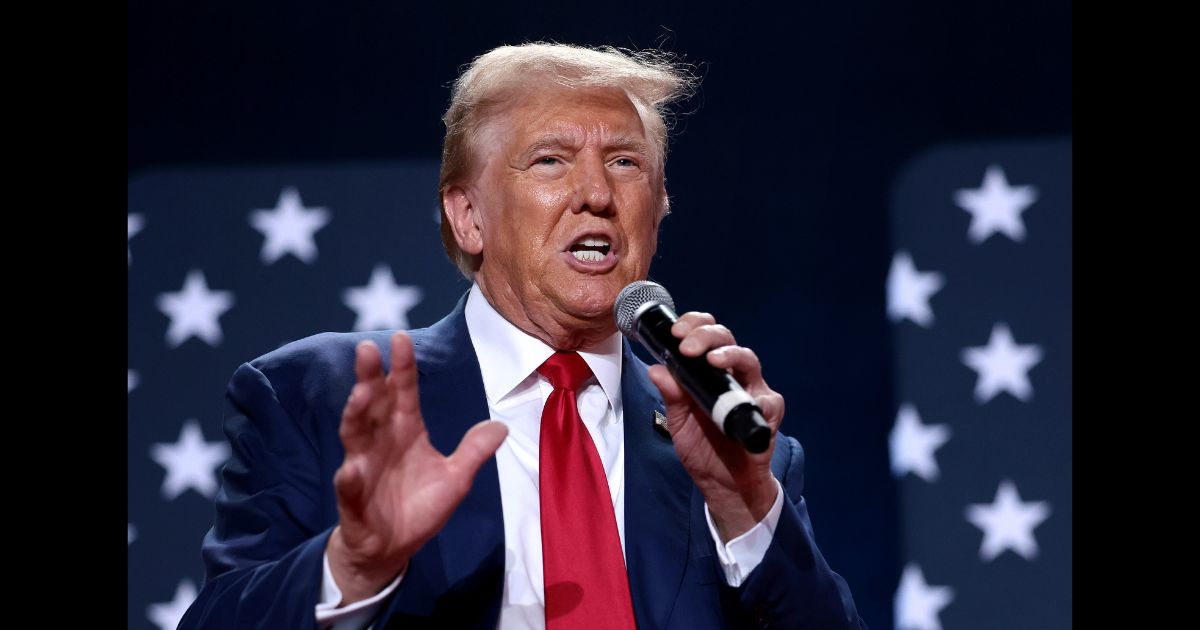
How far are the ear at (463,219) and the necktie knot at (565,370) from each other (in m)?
0.27

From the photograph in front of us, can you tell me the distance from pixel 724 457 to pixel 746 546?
161 millimetres

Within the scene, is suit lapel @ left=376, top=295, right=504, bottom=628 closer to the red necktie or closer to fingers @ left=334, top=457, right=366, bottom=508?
the red necktie

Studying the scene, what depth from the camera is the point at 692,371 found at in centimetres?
143

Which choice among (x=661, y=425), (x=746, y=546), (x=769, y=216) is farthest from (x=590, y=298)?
(x=769, y=216)

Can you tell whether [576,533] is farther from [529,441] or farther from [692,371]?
[692,371]

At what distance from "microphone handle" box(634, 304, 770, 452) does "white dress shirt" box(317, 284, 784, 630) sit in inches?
13.1

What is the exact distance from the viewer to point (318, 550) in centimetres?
146

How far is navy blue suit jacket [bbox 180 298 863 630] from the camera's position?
5.47ft

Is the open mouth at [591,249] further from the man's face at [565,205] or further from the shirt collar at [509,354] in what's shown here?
the shirt collar at [509,354]

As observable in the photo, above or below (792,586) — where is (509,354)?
above

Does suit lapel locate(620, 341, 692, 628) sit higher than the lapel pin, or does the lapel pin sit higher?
the lapel pin

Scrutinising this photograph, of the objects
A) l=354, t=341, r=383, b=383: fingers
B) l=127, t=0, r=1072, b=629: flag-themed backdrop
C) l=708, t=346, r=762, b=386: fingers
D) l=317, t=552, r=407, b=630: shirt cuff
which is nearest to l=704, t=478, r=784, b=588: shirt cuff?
l=708, t=346, r=762, b=386: fingers

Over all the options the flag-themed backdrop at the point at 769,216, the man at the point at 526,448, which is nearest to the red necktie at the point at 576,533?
the man at the point at 526,448

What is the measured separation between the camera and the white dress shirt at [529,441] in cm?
173
